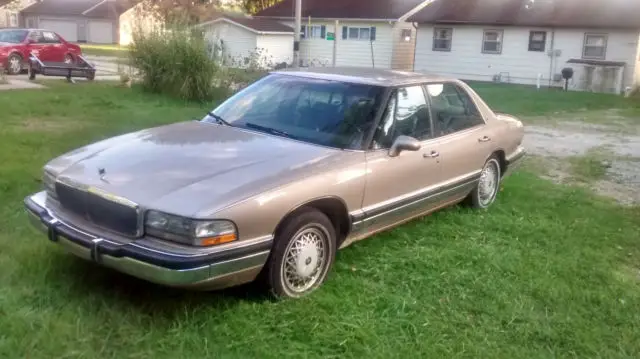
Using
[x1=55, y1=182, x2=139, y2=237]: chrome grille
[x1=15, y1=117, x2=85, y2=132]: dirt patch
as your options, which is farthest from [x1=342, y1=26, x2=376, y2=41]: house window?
[x1=55, y1=182, x2=139, y2=237]: chrome grille

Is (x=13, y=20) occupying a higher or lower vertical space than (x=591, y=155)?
higher

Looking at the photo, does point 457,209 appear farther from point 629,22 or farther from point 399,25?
point 399,25

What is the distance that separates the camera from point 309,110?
204 inches

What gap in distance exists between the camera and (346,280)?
464cm

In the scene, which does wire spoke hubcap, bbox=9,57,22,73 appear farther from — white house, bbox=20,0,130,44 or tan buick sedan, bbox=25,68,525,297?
white house, bbox=20,0,130,44

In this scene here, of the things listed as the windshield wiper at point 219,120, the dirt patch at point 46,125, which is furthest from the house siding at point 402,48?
the windshield wiper at point 219,120

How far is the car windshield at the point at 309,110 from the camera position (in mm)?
4945

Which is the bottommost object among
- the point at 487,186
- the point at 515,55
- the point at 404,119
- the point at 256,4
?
the point at 487,186

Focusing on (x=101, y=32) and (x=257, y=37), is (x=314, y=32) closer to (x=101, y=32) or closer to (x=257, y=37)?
(x=257, y=37)

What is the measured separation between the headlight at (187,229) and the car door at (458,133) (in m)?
2.53

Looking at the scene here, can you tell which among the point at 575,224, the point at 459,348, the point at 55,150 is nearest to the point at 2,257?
the point at 459,348

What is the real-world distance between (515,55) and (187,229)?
26608 mm

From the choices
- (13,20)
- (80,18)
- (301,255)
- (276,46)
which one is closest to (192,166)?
(301,255)

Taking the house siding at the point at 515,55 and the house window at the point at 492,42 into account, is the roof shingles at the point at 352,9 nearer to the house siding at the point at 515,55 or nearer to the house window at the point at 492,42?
the house siding at the point at 515,55
